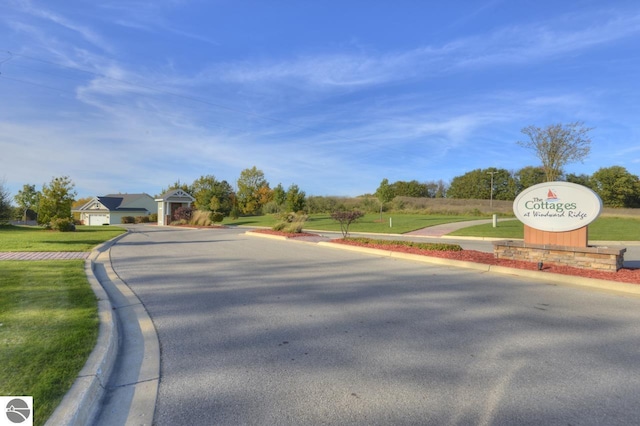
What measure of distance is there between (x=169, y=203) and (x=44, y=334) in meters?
40.9

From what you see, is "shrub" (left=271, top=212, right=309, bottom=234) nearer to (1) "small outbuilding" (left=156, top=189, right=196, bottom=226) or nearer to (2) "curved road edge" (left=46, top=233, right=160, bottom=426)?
(2) "curved road edge" (left=46, top=233, right=160, bottom=426)

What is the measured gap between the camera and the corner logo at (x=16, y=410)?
257cm

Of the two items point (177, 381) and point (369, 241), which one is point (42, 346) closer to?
point (177, 381)

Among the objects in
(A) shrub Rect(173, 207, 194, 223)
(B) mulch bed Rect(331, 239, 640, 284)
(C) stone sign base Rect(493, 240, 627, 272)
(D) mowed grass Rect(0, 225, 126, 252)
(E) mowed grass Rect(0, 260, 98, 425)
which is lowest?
(E) mowed grass Rect(0, 260, 98, 425)

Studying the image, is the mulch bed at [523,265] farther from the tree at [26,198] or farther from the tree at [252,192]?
the tree at [26,198]

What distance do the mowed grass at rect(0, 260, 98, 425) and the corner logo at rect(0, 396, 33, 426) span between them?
43 millimetres

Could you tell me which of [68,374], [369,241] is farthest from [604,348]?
[369,241]

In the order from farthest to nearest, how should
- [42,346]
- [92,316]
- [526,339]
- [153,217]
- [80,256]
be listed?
[153,217] → [80,256] → [92,316] → [526,339] → [42,346]

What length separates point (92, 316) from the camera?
4871 millimetres

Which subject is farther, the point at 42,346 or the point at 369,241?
the point at 369,241

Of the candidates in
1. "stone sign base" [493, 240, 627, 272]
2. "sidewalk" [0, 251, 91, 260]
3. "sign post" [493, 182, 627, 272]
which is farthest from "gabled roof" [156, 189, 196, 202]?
"sign post" [493, 182, 627, 272]

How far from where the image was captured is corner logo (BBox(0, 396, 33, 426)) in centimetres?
257

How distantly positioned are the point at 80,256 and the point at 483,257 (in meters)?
12.0

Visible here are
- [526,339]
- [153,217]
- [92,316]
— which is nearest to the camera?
[526,339]
